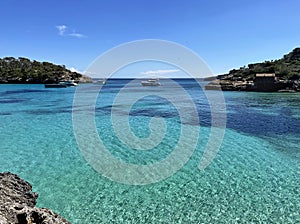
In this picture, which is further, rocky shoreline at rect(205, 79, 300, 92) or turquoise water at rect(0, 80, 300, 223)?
rocky shoreline at rect(205, 79, 300, 92)

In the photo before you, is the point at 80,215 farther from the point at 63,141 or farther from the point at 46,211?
the point at 63,141

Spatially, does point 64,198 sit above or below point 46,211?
below

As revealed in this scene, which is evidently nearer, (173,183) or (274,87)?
(173,183)

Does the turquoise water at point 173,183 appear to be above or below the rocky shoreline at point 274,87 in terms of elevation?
below

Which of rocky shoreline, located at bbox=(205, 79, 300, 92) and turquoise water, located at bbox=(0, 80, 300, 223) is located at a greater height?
rocky shoreline, located at bbox=(205, 79, 300, 92)

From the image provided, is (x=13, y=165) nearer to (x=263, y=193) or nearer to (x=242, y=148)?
(x=263, y=193)

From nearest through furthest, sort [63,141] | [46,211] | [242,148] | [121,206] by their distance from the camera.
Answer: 1. [46,211]
2. [121,206]
3. [242,148]
4. [63,141]

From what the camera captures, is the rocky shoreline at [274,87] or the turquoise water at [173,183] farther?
the rocky shoreline at [274,87]

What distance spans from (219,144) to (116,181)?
798 cm

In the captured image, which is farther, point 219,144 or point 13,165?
point 219,144

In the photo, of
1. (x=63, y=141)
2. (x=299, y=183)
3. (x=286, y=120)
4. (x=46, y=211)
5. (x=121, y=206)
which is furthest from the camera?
(x=286, y=120)

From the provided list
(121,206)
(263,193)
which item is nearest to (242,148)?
(263,193)

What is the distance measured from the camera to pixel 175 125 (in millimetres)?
21906

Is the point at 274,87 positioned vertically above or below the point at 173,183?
above
